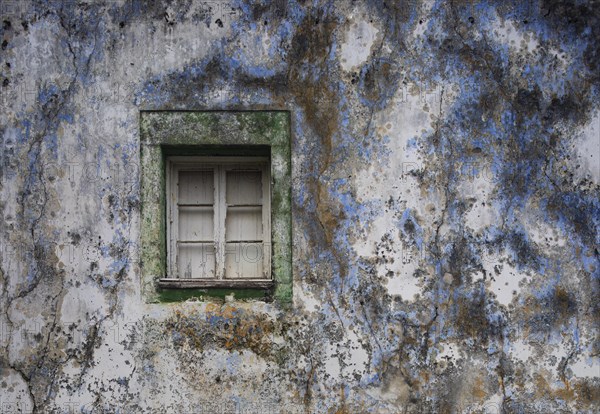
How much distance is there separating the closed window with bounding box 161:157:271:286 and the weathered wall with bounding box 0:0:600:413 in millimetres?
295

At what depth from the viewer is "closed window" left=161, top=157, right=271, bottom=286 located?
4613 millimetres

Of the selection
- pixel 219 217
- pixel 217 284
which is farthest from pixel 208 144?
pixel 217 284

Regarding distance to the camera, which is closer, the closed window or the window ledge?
the window ledge

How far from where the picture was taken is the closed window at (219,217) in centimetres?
461

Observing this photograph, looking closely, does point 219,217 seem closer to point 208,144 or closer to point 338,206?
point 208,144

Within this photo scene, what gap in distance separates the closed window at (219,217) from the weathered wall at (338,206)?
0.30 m

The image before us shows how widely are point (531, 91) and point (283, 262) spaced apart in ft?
6.11

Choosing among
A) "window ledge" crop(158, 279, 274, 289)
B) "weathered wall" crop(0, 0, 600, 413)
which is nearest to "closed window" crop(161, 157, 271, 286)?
"window ledge" crop(158, 279, 274, 289)

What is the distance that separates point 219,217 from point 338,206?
2.57 ft

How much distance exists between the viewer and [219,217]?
15.1 ft

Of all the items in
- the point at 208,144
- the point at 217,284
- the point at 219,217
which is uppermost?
the point at 208,144

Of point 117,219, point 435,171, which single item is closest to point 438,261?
point 435,171

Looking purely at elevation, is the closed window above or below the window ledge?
above

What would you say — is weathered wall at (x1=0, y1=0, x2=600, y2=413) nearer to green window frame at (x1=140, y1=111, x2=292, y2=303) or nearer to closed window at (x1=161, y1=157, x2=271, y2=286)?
green window frame at (x1=140, y1=111, x2=292, y2=303)
